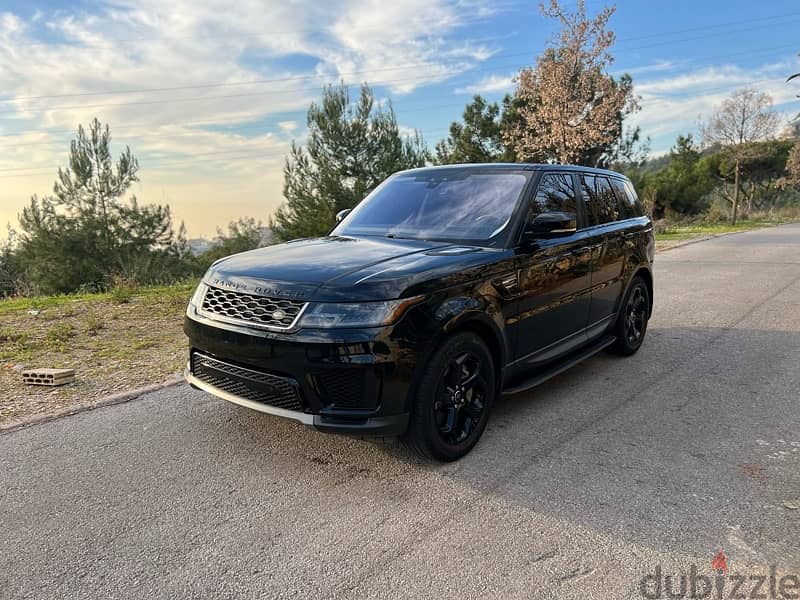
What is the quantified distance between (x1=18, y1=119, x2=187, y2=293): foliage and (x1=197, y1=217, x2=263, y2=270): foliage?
18.8 ft

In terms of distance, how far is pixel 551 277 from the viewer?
409 cm

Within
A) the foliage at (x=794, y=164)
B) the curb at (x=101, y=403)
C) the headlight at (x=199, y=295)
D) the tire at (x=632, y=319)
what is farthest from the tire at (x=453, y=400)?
the foliage at (x=794, y=164)

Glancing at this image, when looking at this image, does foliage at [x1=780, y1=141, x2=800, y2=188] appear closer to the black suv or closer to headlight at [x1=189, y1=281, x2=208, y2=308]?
the black suv

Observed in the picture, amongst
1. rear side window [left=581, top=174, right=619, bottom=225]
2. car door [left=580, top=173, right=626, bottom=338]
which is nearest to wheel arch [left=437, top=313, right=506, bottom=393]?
car door [left=580, top=173, right=626, bottom=338]

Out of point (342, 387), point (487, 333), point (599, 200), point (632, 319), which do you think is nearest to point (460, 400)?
point (487, 333)

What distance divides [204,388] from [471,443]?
1.71m

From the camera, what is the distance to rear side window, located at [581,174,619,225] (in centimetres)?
492

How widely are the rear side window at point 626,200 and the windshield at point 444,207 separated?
72.5 inches

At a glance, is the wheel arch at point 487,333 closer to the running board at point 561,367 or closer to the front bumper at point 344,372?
the running board at point 561,367

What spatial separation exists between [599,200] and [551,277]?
149 centimetres

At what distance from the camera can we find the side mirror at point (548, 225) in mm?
3750

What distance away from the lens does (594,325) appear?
488 cm

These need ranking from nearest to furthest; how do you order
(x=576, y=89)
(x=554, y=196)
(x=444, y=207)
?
(x=444, y=207)
(x=554, y=196)
(x=576, y=89)

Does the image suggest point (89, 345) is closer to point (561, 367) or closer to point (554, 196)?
point (561, 367)
